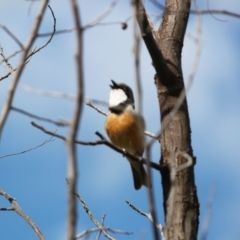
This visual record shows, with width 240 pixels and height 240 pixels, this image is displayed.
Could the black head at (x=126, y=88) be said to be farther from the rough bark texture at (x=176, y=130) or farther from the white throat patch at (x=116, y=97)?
the rough bark texture at (x=176, y=130)

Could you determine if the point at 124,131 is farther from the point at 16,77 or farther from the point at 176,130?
the point at 16,77

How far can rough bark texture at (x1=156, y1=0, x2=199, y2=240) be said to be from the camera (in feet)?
11.0

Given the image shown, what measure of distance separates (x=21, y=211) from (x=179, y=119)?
1.37 m

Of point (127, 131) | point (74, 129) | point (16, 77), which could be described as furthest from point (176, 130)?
point (74, 129)

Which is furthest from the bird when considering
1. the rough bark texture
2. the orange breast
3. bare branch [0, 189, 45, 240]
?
bare branch [0, 189, 45, 240]

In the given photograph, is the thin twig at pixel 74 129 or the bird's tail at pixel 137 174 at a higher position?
the bird's tail at pixel 137 174

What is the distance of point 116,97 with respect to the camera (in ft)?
17.9

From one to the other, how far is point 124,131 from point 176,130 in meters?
1.33

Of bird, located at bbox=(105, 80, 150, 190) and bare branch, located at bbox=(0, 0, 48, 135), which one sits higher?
bird, located at bbox=(105, 80, 150, 190)

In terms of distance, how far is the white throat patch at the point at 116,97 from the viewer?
530cm

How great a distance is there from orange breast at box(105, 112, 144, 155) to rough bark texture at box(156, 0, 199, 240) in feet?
3.43

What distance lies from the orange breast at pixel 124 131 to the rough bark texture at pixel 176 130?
1.04 meters

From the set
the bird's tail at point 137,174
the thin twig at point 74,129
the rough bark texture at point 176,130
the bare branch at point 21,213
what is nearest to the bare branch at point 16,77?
the thin twig at point 74,129

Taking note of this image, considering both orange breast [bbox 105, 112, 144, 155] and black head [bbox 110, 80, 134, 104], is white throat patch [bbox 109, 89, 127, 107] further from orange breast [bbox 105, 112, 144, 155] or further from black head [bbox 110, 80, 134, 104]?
orange breast [bbox 105, 112, 144, 155]
